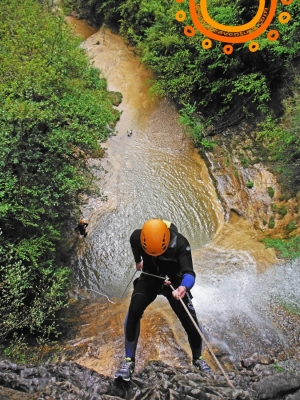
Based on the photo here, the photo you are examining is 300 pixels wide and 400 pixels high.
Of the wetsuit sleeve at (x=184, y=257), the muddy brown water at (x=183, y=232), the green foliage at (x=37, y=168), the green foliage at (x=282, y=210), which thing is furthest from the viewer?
the green foliage at (x=282, y=210)

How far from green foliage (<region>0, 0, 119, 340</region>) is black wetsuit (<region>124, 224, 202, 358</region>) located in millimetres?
2294

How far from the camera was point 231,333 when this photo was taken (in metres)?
7.73

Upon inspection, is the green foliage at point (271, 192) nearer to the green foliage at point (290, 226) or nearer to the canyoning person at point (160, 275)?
the green foliage at point (290, 226)

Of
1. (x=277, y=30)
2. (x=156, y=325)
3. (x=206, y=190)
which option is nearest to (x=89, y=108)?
(x=206, y=190)

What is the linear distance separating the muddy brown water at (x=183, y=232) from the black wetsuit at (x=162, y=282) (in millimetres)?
2014

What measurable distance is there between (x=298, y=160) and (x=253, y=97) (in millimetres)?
4457

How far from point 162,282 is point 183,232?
23.4 ft

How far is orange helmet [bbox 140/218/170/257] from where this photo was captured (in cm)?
460

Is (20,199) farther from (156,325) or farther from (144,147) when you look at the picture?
(144,147)

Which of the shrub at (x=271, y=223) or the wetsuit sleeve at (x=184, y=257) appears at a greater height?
the wetsuit sleeve at (x=184, y=257)

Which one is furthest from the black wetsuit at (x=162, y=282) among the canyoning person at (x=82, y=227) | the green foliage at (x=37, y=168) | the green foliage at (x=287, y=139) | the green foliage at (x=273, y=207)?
the green foliage at (x=287, y=139)

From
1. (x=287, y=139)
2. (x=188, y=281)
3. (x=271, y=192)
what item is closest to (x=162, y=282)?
(x=188, y=281)

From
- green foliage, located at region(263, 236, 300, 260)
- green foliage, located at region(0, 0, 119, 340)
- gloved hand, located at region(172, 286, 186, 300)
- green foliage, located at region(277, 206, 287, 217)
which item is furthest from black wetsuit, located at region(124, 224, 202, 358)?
green foliage, located at region(277, 206, 287, 217)

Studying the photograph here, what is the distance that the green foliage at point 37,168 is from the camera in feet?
23.5
